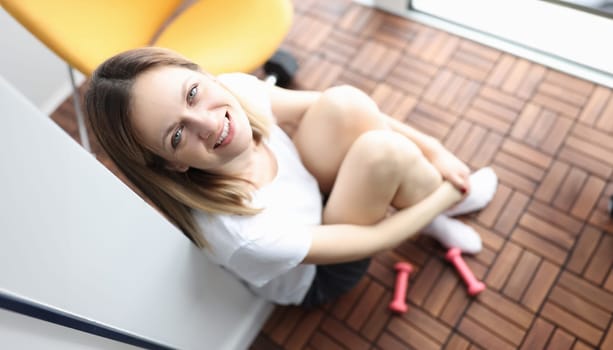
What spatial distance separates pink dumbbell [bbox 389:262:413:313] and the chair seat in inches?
23.0

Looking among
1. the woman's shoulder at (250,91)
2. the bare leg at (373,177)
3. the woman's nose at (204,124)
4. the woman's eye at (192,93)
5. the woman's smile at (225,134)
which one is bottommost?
the bare leg at (373,177)

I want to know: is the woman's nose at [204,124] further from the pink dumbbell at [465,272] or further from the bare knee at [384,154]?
the pink dumbbell at [465,272]

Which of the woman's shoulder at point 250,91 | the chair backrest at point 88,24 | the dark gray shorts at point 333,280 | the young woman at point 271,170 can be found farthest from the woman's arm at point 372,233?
the chair backrest at point 88,24

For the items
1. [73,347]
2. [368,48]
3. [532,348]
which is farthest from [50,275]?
[368,48]

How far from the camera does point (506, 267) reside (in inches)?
48.0

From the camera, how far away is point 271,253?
0.85 metres

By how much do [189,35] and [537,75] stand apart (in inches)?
37.3

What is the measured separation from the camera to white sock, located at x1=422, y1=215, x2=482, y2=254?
1226mm

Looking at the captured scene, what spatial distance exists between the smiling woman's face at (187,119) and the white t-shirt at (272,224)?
101 millimetres

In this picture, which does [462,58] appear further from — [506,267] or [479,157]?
[506,267]

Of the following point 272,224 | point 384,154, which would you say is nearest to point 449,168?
point 384,154

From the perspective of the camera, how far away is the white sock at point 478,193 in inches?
49.1

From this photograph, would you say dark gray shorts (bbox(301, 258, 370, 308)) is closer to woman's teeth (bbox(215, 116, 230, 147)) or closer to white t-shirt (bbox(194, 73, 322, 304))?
white t-shirt (bbox(194, 73, 322, 304))

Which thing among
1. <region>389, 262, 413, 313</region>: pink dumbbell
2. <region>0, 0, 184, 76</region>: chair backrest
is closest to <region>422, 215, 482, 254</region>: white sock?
<region>389, 262, 413, 313</region>: pink dumbbell
